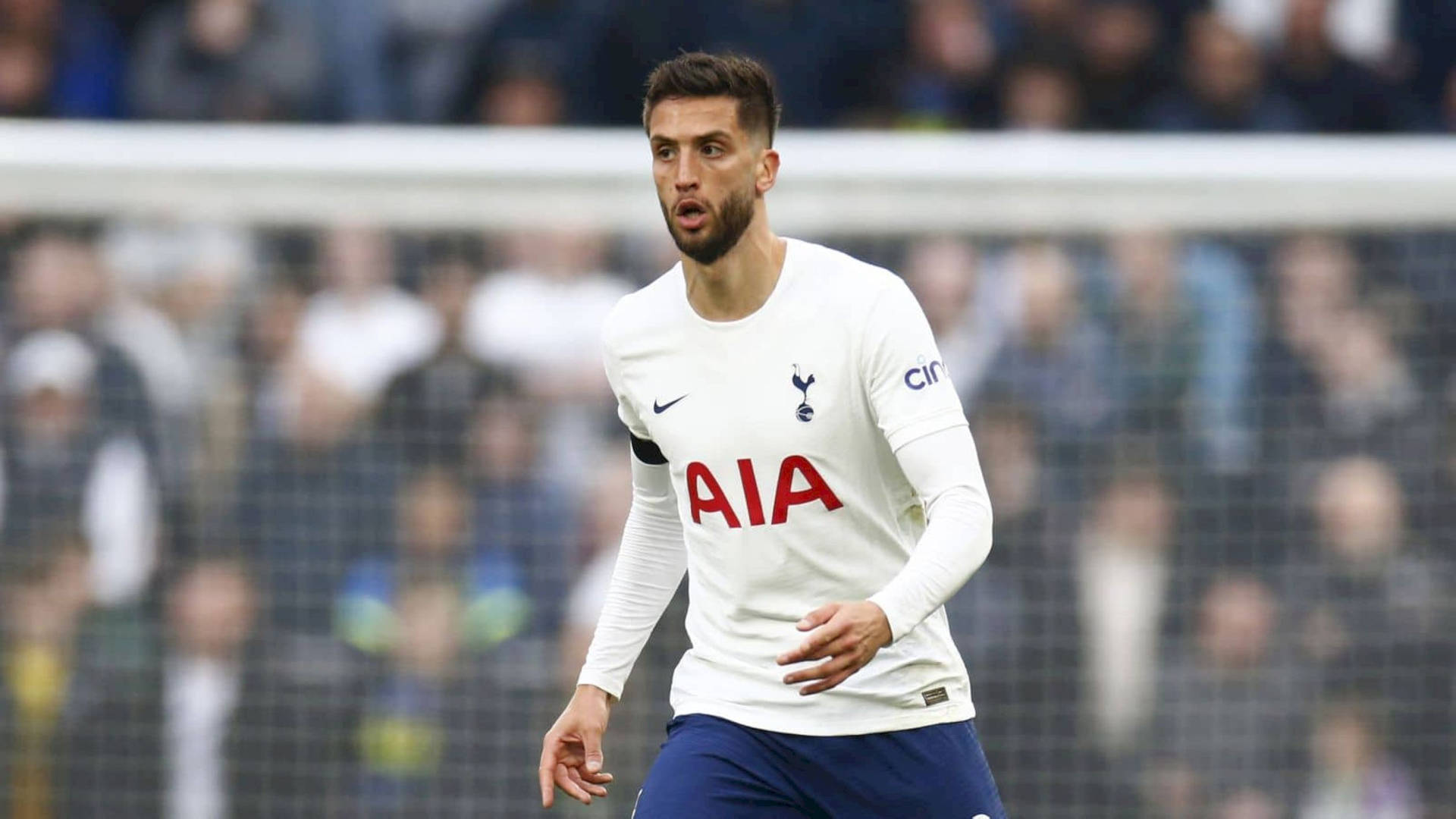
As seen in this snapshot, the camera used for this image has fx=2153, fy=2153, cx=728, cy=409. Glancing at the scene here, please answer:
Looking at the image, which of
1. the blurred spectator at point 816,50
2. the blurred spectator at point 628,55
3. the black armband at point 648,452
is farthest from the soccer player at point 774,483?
the blurred spectator at point 628,55

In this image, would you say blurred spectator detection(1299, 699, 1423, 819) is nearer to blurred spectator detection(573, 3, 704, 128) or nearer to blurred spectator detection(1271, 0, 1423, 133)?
blurred spectator detection(1271, 0, 1423, 133)

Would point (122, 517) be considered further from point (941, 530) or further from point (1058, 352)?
point (941, 530)

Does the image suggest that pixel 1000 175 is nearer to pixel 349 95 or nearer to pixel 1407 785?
pixel 1407 785

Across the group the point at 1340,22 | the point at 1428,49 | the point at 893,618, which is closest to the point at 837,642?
the point at 893,618

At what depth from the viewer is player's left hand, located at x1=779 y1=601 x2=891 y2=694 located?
3.57 m

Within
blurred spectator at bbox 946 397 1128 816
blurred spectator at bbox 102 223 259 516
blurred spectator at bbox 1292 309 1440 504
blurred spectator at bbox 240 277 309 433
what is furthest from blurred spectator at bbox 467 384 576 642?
blurred spectator at bbox 1292 309 1440 504

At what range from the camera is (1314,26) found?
377 inches

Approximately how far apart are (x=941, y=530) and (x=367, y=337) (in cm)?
432

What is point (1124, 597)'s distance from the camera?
768 centimetres

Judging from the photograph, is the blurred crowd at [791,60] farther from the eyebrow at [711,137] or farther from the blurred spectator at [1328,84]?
the eyebrow at [711,137]

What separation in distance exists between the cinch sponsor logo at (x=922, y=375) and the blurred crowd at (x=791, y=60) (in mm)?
5636

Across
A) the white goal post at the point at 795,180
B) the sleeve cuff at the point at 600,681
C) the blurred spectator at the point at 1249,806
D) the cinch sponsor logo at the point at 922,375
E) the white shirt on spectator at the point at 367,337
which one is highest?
the white goal post at the point at 795,180

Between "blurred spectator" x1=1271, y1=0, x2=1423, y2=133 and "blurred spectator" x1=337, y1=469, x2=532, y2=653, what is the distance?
4.19 meters

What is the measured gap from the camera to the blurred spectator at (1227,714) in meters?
7.59
